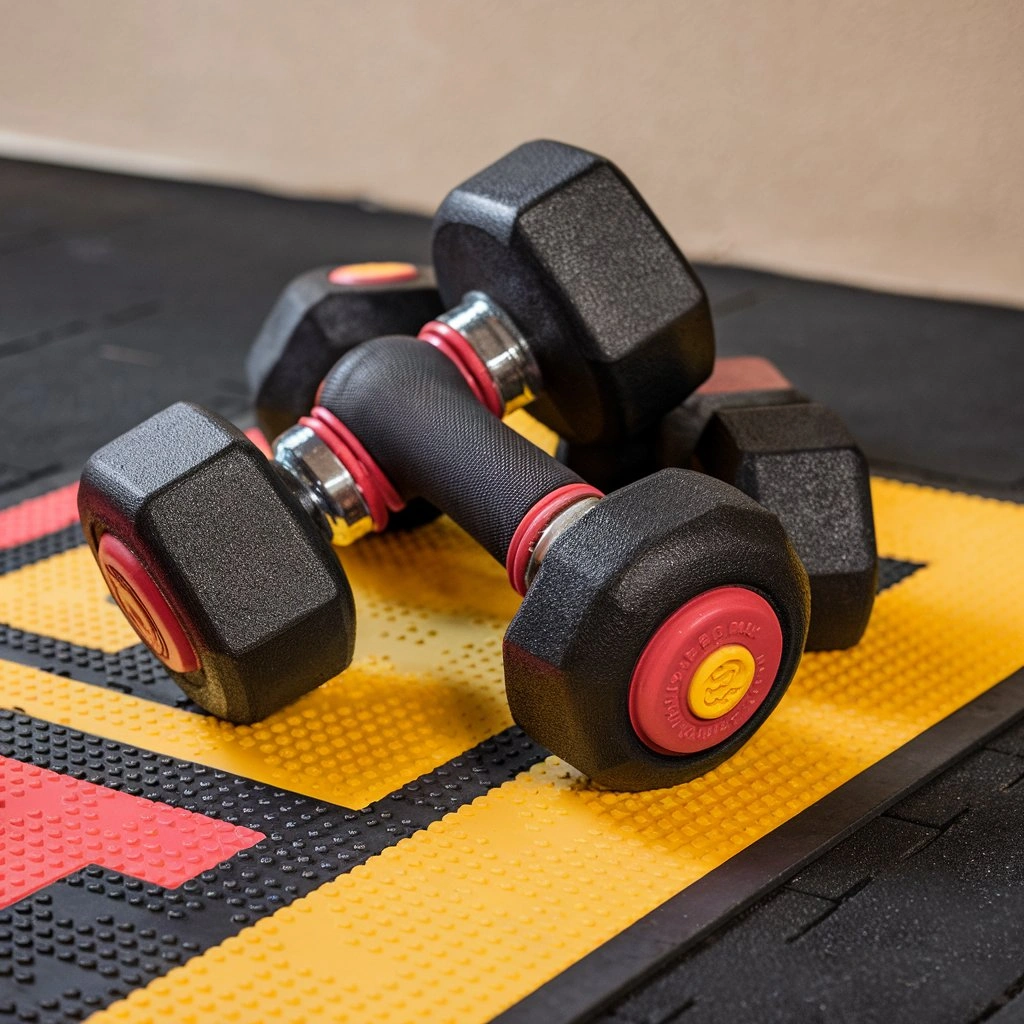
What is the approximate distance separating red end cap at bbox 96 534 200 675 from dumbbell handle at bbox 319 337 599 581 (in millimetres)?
322

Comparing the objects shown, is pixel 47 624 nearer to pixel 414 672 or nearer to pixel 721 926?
pixel 414 672

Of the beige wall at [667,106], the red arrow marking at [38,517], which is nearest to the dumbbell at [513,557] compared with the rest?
the red arrow marking at [38,517]

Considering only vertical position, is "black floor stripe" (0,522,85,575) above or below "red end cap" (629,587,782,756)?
below

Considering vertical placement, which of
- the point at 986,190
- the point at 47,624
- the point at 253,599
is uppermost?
the point at 986,190

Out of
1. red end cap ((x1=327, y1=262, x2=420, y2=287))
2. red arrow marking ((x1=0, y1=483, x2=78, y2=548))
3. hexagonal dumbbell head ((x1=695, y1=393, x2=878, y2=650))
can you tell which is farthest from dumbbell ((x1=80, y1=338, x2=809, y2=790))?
red arrow marking ((x1=0, y1=483, x2=78, y2=548))

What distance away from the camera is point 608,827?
146 centimetres

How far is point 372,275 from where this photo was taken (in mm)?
2150

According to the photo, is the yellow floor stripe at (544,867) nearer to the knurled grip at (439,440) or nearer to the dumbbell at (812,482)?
the dumbbell at (812,482)

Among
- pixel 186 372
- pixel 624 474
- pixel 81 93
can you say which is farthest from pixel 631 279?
pixel 81 93

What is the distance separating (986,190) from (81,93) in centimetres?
299

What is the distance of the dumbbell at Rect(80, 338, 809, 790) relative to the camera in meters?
1.39

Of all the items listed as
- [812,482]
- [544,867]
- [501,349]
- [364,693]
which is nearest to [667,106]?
[501,349]

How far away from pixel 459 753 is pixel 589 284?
1.91 ft

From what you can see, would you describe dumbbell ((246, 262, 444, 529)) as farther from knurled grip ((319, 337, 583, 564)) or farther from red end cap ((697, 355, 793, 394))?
red end cap ((697, 355, 793, 394))
